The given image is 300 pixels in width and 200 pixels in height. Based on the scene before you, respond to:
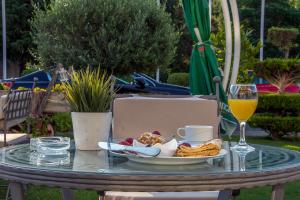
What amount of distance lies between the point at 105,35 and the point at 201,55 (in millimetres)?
3485

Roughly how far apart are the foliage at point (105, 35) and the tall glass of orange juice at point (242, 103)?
857 cm

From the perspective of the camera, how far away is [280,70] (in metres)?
11.0

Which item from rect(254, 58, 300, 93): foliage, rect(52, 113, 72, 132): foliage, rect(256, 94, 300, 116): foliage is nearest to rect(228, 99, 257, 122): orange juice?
rect(52, 113, 72, 132): foliage

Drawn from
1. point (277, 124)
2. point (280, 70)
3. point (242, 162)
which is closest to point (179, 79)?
point (280, 70)

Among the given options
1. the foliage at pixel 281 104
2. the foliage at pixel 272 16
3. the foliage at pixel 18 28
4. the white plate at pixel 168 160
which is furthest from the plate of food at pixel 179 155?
the foliage at pixel 272 16

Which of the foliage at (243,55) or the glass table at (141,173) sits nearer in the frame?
the glass table at (141,173)

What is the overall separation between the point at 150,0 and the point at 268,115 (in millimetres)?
3619

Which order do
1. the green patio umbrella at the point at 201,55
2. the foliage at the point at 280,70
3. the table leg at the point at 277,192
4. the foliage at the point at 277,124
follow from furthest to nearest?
the foliage at the point at 280,70 < the foliage at the point at 277,124 < the green patio umbrella at the point at 201,55 < the table leg at the point at 277,192

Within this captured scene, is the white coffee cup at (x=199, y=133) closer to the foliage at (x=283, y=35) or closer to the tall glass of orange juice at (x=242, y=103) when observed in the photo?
the tall glass of orange juice at (x=242, y=103)

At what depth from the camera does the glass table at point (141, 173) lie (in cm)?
188

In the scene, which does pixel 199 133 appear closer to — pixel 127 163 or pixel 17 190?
pixel 127 163

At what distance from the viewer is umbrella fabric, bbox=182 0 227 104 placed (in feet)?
26.2

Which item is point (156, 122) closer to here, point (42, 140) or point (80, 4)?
point (42, 140)

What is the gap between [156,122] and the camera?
3.36 metres
